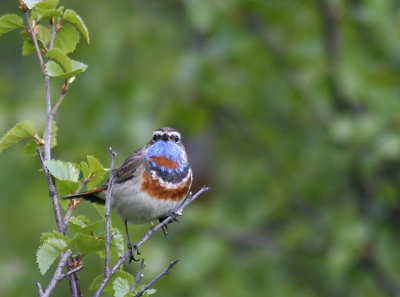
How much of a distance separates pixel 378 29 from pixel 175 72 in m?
1.79

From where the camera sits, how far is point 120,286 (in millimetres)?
2588

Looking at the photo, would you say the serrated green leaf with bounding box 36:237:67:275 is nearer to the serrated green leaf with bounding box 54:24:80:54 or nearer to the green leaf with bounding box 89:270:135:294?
the green leaf with bounding box 89:270:135:294

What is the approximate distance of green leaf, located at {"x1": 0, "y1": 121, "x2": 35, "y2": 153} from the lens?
9.12 feet

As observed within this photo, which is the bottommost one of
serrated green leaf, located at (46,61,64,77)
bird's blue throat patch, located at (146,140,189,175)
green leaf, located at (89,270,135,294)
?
bird's blue throat patch, located at (146,140,189,175)

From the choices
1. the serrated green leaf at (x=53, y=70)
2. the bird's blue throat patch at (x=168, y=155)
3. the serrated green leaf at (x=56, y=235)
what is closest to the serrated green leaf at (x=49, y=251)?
the serrated green leaf at (x=56, y=235)

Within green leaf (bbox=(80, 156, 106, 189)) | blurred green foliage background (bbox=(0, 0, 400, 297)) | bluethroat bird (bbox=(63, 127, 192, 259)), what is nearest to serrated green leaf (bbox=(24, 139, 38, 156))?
green leaf (bbox=(80, 156, 106, 189))

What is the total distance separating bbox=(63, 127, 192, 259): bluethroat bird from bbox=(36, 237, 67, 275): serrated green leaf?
101 cm

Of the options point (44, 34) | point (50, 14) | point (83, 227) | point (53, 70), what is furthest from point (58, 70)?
point (83, 227)

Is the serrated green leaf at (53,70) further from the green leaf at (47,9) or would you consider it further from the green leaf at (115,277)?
the green leaf at (115,277)

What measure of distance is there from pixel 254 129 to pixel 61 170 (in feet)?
15.1

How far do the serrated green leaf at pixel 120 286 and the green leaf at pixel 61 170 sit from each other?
15.7 inches

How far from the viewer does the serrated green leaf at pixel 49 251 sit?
8.50 ft

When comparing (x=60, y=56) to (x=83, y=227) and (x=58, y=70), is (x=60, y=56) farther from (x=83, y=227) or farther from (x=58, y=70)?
(x=83, y=227)

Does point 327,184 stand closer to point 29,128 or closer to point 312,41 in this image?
point 312,41
